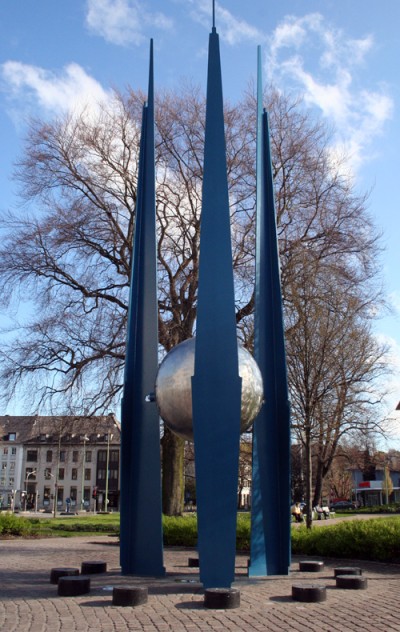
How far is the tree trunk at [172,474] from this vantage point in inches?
829

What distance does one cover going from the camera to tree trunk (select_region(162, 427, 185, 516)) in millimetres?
21062

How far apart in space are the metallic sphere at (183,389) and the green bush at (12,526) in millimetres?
15291

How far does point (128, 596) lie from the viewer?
7270 mm

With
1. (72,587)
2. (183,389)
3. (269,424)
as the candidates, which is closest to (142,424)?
(183,389)

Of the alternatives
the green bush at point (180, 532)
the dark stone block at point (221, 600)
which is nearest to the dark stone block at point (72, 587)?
the dark stone block at point (221, 600)

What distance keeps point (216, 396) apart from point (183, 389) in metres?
0.61

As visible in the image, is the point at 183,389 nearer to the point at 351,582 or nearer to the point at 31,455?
the point at 351,582

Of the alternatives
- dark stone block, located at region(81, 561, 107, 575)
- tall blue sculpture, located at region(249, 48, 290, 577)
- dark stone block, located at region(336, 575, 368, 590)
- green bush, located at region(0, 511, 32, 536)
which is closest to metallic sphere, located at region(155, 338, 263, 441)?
tall blue sculpture, located at region(249, 48, 290, 577)

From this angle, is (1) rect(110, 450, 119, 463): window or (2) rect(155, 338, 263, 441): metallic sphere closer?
(2) rect(155, 338, 263, 441): metallic sphere

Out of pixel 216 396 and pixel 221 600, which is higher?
pixel 216 396

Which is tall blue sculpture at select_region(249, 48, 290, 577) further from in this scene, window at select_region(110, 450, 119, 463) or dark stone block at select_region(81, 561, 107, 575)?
window at select_region(110, 450, 119, 463)

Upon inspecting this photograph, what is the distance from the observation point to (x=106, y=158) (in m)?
21.8

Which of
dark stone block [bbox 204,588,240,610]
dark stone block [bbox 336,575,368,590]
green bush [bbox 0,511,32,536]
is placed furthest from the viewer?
green bush [bbox 0,511,32,536]

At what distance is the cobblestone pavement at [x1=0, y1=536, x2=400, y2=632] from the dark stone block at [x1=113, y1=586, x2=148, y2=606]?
0.26 ft
